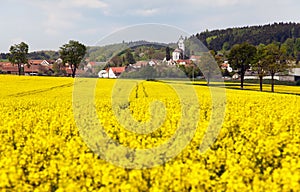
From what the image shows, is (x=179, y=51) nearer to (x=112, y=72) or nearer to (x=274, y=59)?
(x=112, y=72)

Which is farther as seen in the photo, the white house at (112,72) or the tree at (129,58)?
the white house at (112,72)

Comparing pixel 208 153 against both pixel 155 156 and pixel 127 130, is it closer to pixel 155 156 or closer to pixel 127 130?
pixel 155 156

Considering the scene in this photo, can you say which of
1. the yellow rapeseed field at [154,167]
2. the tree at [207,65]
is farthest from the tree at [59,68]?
the yellow rapeseed field at [154,167]

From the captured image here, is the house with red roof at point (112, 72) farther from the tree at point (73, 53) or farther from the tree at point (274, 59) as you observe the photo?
the tree at point (274, 59)

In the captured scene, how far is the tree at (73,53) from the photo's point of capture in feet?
172

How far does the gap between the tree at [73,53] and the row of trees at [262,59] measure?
1897cm

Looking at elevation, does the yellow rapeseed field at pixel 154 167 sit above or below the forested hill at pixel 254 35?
below

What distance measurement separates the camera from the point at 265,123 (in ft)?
36.5

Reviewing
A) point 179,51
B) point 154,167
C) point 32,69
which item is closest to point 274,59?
point 179,51

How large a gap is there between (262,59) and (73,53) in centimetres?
2298

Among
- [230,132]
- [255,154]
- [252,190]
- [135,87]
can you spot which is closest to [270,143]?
[255,154]

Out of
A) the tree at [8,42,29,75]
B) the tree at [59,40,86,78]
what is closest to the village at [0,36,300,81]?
the tree at [59,40,86,78]

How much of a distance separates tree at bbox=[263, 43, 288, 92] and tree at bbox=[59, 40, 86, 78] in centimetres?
2211

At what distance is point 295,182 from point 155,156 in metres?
2.54
